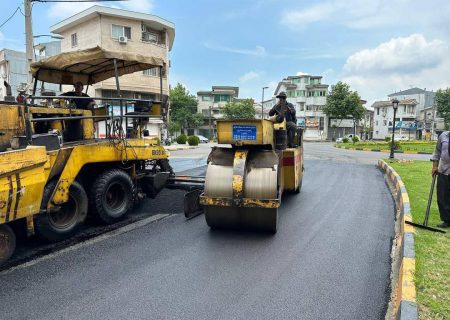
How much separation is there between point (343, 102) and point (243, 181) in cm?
5677

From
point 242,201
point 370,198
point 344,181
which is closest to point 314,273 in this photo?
point 242,201

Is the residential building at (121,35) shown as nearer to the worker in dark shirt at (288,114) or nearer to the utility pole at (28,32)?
the utility pole at (28,32)

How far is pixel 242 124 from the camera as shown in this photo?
218 inches

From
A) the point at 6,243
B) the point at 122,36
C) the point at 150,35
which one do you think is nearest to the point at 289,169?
the point at 6,243

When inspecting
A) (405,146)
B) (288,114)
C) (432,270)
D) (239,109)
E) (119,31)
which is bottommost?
(405,146)

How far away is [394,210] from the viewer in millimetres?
7559

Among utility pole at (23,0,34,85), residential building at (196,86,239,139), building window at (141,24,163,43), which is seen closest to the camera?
utility pole at (23,0,34,85)

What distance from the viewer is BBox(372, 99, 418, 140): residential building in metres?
67.3

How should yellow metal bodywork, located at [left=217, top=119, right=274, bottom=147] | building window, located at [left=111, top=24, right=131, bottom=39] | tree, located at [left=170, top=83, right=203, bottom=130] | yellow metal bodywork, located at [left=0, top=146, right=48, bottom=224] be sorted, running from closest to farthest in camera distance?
yellow metal bodywork, located at [left=0, top=146, right=48, bottom=224] < yellow metal bodywork, located at [left=217, top=119, right=274, bottom=147] < building window, located at [left=111, top=24, right=131, bottom=39] < tree, located at [left=170, top=83, right=203, bottom=130]

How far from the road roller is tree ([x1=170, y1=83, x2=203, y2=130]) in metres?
51.6

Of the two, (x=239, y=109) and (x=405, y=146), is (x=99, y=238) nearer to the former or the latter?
(x=405, y=146)

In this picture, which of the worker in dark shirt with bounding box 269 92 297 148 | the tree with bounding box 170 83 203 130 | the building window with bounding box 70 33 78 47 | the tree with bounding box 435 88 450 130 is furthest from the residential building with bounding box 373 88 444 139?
the worker in dark shirt with bounding box 269 92 297 148

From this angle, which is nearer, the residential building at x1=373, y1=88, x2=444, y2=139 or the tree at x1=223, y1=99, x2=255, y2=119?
the tree at x1=223, y1=99, x2=255, y2=119

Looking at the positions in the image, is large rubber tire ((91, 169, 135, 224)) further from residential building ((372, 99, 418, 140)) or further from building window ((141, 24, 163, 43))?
residential building ((372, 99, 418, 140))
